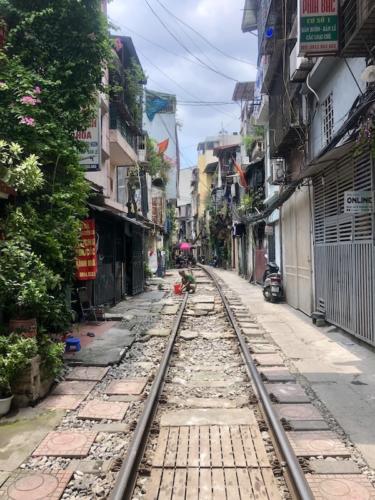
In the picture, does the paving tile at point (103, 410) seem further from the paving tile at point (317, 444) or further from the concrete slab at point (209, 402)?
the paving tile at point (317, 444)

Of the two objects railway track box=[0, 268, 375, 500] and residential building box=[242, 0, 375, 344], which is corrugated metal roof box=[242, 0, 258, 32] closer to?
residential building box=[242, 0, 375, 344]

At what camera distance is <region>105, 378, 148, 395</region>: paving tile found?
6.54 meters

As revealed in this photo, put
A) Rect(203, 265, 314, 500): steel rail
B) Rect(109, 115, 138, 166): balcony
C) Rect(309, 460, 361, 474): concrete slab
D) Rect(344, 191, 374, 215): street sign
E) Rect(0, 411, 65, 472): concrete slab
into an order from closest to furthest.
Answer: Rect(203, 265, 314, 500): steel rail < Rect(309, 460, 361, 474): concrete slab < Rect(0, 411, 65, 472): concrete slab < Rect(344, 191, 374, 215): street sign < Rect(109, 115, 138, 166): balcony

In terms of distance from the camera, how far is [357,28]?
6.87 metres

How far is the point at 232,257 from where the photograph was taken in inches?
1700

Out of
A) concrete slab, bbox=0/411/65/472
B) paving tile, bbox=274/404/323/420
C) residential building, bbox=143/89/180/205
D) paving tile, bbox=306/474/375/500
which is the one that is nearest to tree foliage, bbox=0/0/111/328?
concrete slab, bbox=0/411/65/472

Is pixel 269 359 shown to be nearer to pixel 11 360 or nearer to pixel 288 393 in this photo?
pixel 288 393

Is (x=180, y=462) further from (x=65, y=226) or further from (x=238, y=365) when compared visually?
(x=65, y=226)

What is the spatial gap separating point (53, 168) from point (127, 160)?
41.3 ft

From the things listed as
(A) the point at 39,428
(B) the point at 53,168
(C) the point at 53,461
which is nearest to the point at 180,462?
(C) the point at 53,461

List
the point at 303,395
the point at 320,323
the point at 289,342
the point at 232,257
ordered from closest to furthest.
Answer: the point at 303,395 → the point at 289,342 → the point at 320,323 → the point at 232,257

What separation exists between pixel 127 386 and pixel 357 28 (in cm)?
Answer: 623

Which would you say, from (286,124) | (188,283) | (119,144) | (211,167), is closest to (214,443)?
(286,124)

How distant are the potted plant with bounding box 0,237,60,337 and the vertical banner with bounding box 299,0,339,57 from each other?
564 cm
